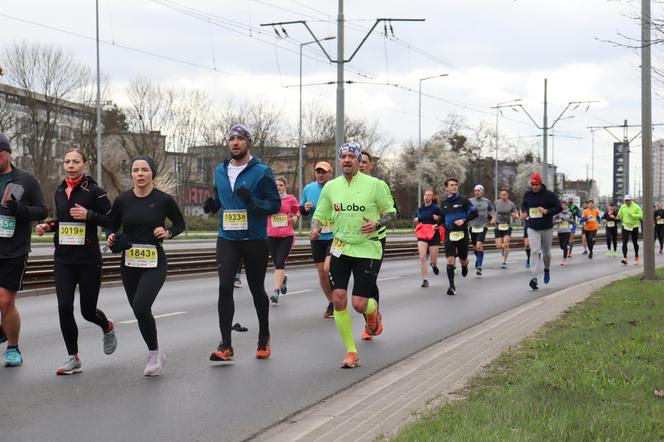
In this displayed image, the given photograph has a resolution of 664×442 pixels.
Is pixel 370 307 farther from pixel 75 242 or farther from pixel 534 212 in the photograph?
pixel 534 212

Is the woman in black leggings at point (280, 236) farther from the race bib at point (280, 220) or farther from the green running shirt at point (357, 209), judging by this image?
the green running shirt at point (357, 209)

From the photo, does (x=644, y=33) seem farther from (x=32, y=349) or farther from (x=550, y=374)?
(x=32, y=349)

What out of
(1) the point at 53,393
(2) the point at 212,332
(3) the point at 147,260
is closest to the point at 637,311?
(2) the point at 212,332

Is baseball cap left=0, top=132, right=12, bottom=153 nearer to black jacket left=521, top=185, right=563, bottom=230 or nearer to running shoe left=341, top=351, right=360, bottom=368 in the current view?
running shoe left=341, top=351, right=360, bottom=368

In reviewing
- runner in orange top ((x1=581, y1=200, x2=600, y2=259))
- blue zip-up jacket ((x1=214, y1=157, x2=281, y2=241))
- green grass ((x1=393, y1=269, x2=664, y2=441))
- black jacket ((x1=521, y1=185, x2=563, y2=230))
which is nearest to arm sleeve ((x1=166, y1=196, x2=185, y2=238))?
blue zip-up jacket ((x1=214, y1=157, x2=281, y2=241))

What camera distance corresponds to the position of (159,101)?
2318 inches

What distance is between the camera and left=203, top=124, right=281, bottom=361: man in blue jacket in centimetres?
768

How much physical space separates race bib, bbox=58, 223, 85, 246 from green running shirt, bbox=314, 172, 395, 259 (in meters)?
2.19

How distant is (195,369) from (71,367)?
1039mm

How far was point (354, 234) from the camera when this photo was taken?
7.75 meters

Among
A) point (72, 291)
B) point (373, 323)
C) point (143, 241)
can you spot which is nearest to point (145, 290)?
point (143, 241)

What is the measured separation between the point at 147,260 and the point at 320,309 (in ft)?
18.5

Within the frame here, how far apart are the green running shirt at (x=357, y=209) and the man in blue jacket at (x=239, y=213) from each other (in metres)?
0.54

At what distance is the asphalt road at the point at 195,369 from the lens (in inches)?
222
